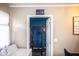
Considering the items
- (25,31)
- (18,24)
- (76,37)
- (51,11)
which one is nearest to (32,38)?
(25,31)

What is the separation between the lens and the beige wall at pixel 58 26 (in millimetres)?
1425

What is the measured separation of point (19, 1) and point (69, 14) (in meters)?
0.72

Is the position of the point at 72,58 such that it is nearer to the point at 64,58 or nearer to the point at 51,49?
the point at 64,58

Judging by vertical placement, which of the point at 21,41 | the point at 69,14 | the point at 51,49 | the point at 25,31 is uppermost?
the point at 69,14

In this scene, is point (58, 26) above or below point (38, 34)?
above

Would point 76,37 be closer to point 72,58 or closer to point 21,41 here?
point 72,58

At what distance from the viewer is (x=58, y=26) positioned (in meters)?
1.47

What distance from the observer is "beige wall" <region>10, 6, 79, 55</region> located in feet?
4.68

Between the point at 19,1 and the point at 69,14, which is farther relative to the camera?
the point at 69,14

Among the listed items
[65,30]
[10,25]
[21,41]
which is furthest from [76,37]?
[10,25]

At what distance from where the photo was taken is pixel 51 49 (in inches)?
59.2

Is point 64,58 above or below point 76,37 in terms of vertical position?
below

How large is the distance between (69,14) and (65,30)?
0.67 ft

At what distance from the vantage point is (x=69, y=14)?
1.47m
